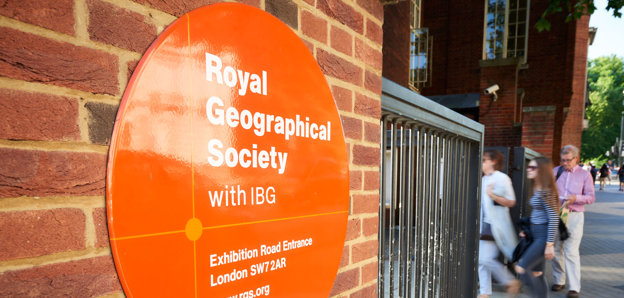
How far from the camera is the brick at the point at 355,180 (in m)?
1.36

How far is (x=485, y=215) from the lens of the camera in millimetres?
4004

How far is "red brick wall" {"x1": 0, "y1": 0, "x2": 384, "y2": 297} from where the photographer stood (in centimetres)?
58

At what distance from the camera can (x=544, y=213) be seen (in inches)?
149

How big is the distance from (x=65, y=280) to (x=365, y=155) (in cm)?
106

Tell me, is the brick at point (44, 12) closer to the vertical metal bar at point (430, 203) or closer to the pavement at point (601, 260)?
the vertical metal bar at point (430, 203)

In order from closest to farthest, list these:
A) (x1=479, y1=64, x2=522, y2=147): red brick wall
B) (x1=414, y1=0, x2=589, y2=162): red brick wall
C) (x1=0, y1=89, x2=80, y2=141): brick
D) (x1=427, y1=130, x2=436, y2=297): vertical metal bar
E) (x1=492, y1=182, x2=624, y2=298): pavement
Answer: (x1=0, y1=89, x2=80, y2=141): brick < (x1=427, y1=130, x2=436, y2=297): vertical metal bar < (x1=492, y1=182, x2=624, y2=298): pavement < (x1=479, y1=64, x2=522, y2=147): red brick wall < (x1=414, y1=0, x2=589, y2=162): red brick wall

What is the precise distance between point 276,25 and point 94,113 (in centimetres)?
56

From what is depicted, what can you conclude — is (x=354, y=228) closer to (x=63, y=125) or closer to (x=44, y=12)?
(x=63, y=125)

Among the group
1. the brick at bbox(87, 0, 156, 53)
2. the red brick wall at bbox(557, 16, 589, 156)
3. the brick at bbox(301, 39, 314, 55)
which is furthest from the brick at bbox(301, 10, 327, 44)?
the red brick wall at bbox(557, 16, 589, 156)

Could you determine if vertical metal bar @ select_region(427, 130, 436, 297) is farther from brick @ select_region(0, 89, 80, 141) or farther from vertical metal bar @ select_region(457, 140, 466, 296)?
brick @ select_region(0, 89, 80, 141)

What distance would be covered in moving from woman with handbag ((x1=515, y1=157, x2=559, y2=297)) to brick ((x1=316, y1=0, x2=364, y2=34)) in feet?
11.2

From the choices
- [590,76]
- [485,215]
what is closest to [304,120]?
[485,215]

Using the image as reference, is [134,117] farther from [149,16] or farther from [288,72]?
[288,72]

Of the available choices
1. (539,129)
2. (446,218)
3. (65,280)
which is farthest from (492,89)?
(65,280)
